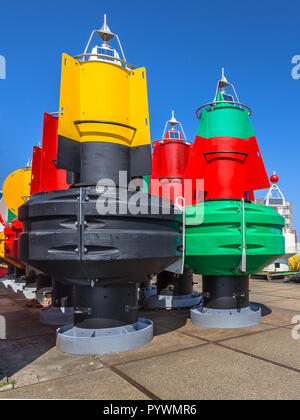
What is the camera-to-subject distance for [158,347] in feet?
14.3

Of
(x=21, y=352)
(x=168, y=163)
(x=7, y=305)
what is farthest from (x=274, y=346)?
(x=7, y=305)

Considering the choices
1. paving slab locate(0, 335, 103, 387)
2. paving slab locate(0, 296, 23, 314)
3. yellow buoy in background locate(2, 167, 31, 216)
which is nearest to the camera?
paving slab locate(0, 335, 103, 387)

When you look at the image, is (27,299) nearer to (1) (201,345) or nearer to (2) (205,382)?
(1) (201,345)

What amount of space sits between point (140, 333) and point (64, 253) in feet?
4.89

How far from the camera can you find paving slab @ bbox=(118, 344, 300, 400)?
292cm

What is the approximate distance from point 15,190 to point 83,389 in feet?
19.5

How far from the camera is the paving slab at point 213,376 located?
9.57 ft

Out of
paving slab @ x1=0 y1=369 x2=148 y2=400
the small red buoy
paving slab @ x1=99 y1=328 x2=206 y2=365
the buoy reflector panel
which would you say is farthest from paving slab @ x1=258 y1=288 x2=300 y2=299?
paving slab @ x1=0 y1=369 x2=148 y2=400

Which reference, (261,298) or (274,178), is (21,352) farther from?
(274,178)

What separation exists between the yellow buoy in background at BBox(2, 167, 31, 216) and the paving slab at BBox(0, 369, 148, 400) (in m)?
5.47

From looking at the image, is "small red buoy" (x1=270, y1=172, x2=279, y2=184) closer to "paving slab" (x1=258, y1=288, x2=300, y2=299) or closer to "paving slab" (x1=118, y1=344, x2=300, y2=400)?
"paving slab" (x1=258, y1=288, x2=300, y2=299)

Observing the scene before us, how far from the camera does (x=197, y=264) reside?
5465 millimetres

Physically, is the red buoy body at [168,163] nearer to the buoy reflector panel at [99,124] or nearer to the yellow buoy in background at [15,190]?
the yellow buoy in background at [15,190]

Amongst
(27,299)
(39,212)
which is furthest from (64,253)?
(27,299)
